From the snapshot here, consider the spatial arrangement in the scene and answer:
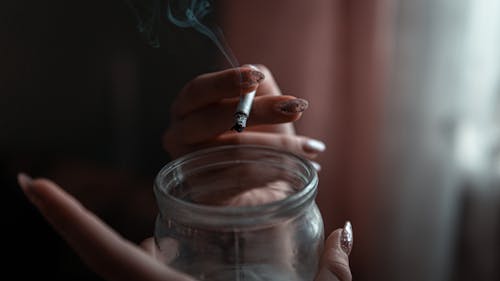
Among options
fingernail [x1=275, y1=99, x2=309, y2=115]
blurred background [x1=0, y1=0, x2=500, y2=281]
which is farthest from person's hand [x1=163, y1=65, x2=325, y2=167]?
blurred background [x1=0, y1=0, x2=500, y2=281]

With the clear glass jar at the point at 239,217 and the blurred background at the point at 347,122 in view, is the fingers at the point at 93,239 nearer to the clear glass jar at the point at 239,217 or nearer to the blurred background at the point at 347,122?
the clear glass jar at the point at 239,217

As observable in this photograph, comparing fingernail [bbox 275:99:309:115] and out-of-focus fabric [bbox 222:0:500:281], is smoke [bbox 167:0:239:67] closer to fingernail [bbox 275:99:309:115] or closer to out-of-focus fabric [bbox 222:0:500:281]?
fingernail [bbox 275:99:309:115]

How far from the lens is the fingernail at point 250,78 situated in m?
0.37

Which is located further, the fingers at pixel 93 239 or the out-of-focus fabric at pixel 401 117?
the out-of-focus fabric at pixel 401 117

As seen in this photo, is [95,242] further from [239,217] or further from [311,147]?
[311,147]

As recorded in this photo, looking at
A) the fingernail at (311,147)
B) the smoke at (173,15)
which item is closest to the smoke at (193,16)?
the smoke at (173,15)

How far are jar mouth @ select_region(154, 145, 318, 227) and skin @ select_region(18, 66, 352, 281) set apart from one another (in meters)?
0.02

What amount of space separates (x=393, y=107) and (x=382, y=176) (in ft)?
0.49

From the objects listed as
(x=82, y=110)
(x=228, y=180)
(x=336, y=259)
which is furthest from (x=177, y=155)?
(x=82, y=110)

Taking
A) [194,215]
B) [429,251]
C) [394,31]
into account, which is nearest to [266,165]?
[194,215]

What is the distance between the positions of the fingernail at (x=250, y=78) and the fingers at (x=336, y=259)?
124 mm

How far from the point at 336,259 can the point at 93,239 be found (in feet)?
0.54

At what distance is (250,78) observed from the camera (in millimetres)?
377

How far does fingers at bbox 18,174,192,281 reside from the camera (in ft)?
0.91
